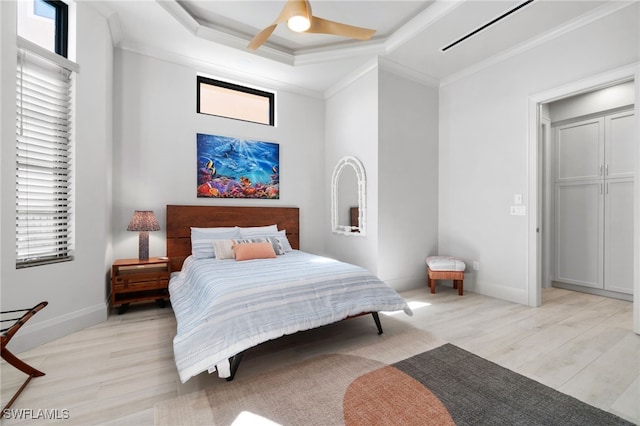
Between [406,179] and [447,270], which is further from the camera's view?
[406,179]

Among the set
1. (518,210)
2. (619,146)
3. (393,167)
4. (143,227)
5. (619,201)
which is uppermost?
(619,146)

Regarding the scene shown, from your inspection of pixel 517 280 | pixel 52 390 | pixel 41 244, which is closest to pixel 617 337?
pixel 517 280

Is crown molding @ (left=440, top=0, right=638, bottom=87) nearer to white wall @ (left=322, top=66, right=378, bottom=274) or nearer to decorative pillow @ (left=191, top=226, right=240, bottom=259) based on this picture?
white wall @ (left=322, top=66, right=378, bottom=274)

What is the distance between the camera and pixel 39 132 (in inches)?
97.5

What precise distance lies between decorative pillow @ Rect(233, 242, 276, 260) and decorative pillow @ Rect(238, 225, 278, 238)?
487 millimetres

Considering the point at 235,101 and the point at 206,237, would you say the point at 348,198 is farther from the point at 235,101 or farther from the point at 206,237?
the point at 235,101

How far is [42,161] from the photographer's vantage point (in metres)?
2.50

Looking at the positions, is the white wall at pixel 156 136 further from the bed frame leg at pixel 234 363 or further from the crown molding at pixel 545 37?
the crown molding at pixel 545 37

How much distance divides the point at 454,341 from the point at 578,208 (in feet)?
10.4

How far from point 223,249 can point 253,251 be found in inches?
15.1

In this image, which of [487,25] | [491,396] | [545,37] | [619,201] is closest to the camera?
[491,396]

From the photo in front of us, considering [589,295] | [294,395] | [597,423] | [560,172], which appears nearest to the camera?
[597,423]

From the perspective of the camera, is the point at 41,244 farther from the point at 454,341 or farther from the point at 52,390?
the point at 454,341

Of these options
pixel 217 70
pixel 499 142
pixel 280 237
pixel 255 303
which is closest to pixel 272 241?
pixel 280 237
